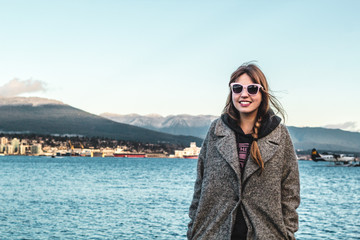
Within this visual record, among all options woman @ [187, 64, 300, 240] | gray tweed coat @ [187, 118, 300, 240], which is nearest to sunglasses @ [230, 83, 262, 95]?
woman @ [187, 64, 300, 240]

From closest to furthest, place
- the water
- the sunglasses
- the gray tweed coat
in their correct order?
the gray tweed coat
the sunglasses
the water

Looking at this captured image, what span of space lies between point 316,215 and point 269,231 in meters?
28.4

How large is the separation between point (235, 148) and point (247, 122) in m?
0.27

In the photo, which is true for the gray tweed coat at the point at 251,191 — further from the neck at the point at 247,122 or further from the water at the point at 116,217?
the water at the point at 116,217

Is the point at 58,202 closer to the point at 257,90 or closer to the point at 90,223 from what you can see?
the point at 90,223

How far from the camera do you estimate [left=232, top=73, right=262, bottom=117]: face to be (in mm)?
3307

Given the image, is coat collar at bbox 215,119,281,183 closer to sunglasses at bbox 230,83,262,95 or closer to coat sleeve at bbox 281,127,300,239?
coat sleeve at bbox 281,127,300,239

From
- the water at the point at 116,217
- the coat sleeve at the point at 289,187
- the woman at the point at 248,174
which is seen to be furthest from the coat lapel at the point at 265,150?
the water at the point at 116,217

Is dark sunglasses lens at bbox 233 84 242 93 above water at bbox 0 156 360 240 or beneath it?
above

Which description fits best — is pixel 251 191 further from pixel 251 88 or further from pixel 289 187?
pixel 251 88

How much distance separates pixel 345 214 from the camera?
31578 mm

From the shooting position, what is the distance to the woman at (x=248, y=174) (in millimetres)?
3088

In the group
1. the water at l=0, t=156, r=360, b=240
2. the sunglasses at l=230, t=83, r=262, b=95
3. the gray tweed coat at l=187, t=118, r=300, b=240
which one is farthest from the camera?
the water at l=0, t=156, r=360, b=240

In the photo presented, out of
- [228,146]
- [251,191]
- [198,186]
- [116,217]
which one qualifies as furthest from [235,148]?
[116,217]
